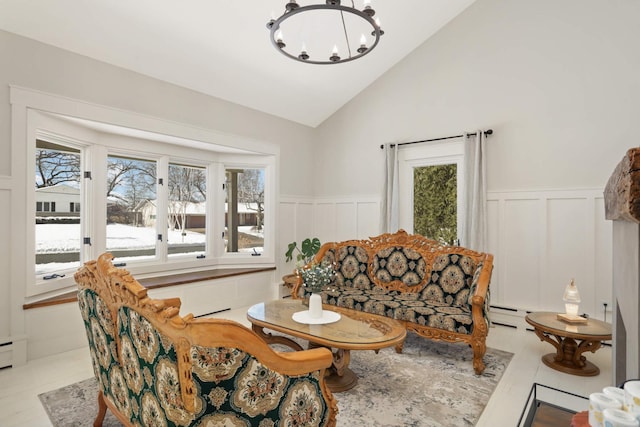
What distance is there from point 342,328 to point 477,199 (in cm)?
266

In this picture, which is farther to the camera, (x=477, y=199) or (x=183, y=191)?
(x=183, y=191)

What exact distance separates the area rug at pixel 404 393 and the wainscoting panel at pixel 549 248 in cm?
113

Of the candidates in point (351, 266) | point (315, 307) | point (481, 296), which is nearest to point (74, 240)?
point (315, 307)

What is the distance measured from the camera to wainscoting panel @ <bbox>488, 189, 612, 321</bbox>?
375 cm

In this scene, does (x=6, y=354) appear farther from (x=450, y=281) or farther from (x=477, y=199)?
(x=477, y=199)

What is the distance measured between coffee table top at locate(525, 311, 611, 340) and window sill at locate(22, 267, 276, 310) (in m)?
3.60

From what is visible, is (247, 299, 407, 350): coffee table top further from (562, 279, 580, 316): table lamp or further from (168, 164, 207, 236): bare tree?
(168, 164, 207, 236): bare tree

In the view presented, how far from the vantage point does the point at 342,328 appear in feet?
8.87

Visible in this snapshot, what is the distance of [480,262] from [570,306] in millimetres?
827

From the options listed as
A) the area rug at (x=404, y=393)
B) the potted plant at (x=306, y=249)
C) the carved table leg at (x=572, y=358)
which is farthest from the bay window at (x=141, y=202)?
the carved table leg at (x=572, y=358)

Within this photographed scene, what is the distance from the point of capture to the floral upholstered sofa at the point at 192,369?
1.22 metres

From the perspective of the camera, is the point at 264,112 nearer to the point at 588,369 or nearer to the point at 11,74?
the point at 11,74

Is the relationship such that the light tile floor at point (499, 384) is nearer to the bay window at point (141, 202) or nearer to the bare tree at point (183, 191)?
the bay window at point (141, 202)

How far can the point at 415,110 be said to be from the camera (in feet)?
16.6
